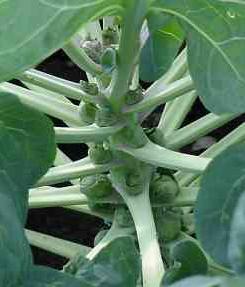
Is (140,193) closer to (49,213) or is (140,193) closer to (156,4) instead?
(156,4)

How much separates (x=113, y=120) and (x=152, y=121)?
0.81 m

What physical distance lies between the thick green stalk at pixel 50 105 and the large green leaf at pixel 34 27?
39cm

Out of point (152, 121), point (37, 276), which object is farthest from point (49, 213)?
point (37, 276)

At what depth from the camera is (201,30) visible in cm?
93

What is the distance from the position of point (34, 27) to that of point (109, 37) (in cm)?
46

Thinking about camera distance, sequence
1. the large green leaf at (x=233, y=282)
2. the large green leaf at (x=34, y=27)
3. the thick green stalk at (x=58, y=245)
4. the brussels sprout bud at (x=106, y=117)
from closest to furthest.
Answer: the large green leaf at (x=233, y=282)
the large green leaf at (x=34, y=27)
the brussels sprout bud at (x=106, y=117)
the thick green stalk at (x=58, y=245)

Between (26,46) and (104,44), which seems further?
(104,44)

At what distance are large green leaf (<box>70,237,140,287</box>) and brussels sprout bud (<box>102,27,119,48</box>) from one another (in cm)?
40

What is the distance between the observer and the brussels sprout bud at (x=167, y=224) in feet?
4.29

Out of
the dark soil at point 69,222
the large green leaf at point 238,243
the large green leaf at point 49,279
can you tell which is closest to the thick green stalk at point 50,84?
the large green leaf at point 49,279

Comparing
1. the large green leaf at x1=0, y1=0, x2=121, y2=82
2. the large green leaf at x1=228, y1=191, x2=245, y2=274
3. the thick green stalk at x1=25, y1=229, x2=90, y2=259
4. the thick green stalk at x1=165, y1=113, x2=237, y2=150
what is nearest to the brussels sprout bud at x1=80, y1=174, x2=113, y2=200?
the thick green stalk at x1=165, y1=113, x2=237, y2=150

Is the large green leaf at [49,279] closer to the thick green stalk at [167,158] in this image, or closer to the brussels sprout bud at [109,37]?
the thick green stalk at [167,158]

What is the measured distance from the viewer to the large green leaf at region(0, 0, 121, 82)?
0.82 m

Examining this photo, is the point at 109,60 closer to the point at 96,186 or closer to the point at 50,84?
the point at 50,84
